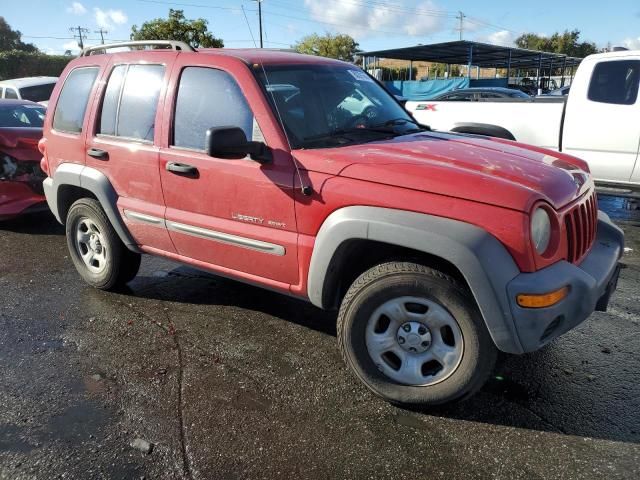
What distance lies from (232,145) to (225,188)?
1.46 ft

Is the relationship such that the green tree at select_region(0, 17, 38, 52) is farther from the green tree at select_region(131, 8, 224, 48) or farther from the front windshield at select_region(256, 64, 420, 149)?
the front windshield at select_region(256, 64, 420, 149)

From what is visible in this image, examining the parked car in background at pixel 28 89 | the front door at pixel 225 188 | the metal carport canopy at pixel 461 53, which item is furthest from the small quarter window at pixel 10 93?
the metal carport canopy at pixel 461 53

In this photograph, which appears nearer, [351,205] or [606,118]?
[351,205]

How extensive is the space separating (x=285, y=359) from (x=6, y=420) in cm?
160

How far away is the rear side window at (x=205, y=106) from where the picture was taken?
330cm

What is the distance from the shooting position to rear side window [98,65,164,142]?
3.75 meters

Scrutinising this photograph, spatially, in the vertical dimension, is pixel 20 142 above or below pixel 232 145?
below

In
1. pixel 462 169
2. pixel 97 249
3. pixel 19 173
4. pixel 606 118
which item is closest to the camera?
pixel 462 169

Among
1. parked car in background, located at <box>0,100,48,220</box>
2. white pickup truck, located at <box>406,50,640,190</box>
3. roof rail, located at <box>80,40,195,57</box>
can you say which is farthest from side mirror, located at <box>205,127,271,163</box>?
white pickup truck, located at <box>406,50,640,190</box>

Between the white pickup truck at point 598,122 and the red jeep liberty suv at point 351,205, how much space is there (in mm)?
3577

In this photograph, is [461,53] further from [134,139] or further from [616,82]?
[134,139]

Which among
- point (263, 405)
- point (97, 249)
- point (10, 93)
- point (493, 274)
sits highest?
point (10, 93)

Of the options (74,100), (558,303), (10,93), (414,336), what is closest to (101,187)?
(74,100)

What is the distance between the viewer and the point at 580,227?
9.46ft
